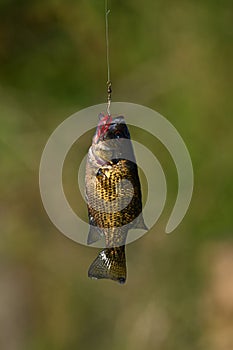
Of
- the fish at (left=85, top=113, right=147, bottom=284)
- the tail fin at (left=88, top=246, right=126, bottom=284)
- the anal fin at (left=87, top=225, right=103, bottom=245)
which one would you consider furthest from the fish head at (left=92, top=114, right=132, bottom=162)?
the tail fin at (left=88, top=246, right=126, bottom=284)

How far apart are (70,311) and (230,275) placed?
1394 millimetres

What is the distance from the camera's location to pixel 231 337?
248 inches

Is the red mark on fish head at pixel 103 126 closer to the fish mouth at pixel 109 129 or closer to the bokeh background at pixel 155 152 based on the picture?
the fish mouth at pixel 109 129

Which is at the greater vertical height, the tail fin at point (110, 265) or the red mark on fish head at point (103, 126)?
the red mark on fish head at point (103, 126)

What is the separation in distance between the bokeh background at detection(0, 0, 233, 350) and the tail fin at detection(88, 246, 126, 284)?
2630mm

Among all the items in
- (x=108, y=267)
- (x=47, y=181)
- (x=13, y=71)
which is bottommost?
(x=108, y=267)

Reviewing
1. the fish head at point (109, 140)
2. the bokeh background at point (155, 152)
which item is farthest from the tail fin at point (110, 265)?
the bokeh background at point (155, 152)

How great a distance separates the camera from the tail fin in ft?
12.0

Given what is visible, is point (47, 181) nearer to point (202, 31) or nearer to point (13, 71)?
point (13, 71)

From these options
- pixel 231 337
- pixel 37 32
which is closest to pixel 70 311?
pixel 231 337

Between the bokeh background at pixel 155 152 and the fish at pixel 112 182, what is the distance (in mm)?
2690

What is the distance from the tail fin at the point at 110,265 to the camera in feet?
12.0

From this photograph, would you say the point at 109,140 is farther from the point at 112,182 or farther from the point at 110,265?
the point at 110,265

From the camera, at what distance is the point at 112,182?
3590 millimetres
